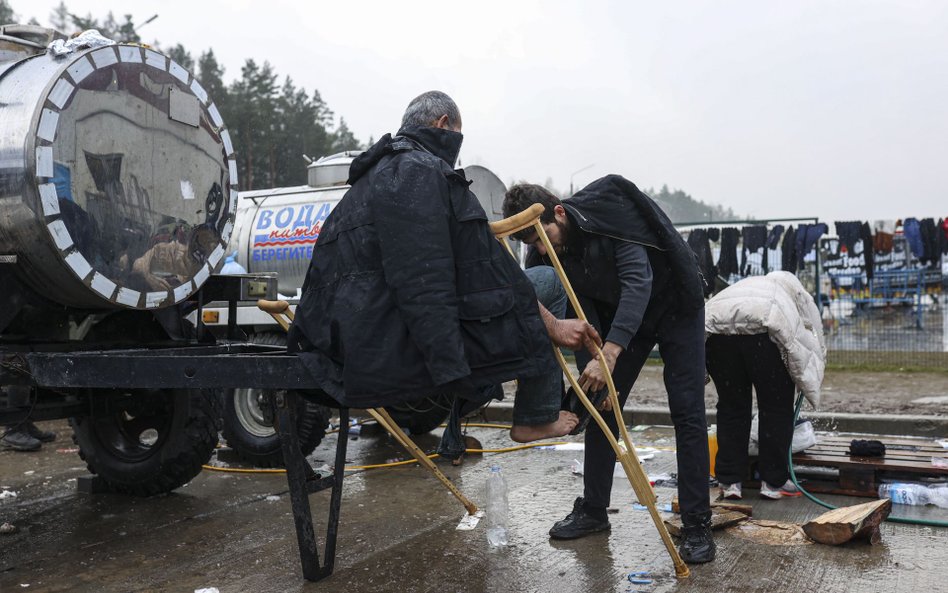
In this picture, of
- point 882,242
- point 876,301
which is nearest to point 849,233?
point 882,242

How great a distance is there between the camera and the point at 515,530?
4805mm

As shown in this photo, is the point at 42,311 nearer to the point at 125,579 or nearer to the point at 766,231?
the point at 125,579

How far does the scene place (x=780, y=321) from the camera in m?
5.15

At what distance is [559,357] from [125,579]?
7.88 ft

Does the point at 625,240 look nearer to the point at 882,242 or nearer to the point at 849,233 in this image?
the point at 849,233

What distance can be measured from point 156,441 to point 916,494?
4.87 metres

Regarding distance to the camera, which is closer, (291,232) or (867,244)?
(291,232)

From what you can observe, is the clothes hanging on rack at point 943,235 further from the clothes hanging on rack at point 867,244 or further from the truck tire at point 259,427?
the truck tire at point 259,427

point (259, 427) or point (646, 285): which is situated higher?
point (646, 285)

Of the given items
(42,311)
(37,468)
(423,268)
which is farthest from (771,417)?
(37,468)

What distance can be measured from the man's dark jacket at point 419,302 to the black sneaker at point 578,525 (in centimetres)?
145

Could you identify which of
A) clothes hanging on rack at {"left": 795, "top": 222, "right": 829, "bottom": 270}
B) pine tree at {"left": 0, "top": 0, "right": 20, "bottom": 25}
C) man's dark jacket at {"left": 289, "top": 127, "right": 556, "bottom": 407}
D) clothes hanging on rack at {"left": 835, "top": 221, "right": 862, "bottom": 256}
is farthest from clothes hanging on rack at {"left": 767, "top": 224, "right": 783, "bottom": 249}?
pine tree at {"left": 0, "top": 0, "right": 20, "bottom": 25}

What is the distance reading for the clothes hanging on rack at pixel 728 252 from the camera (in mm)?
14523

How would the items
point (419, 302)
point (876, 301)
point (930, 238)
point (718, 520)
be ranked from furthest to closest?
point (876, 301), point (930, 238), point (718, 520), point (419, 302)
